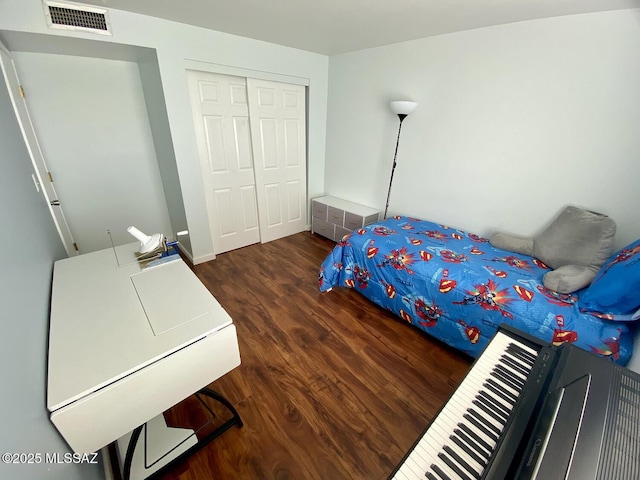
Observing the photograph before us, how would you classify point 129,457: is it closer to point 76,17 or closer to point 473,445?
point 473,445

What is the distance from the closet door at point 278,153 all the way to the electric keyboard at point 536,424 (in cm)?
297

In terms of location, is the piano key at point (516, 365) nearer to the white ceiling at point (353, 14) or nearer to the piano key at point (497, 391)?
the piano key at point (497, 391)

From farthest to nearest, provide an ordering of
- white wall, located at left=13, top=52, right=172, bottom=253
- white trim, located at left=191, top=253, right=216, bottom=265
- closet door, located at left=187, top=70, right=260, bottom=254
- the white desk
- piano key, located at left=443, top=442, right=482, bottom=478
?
white trim, located at left=191, top=253, right=216, bottom=265
closet door, located at left=187, top=70, right=260, bottom=254
white wall, located at left=13, top=52, right=172, bottom=253
the white desk
piano key, located at left=443, top=442, right=482, bottom=478

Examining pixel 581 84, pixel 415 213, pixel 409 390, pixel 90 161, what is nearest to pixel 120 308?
pixel 409 390

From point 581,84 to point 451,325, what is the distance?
196cm

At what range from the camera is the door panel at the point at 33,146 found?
1.77 m

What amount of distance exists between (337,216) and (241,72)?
1.94 metres

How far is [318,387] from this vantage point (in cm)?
163

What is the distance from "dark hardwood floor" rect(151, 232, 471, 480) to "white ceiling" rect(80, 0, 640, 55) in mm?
2325

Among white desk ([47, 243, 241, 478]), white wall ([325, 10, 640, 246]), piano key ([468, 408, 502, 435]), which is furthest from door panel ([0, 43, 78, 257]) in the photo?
white wall ([325, 10, 640, 246])

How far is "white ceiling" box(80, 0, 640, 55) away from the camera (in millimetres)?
1723

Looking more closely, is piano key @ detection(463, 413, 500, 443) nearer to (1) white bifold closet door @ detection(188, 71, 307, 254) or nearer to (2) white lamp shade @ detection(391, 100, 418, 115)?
(2) white lamp shade @ detection(391, 100, 418, 115)

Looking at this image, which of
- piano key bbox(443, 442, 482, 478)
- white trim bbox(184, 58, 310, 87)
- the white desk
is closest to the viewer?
piano key bbox(443, 442, 482, 478)

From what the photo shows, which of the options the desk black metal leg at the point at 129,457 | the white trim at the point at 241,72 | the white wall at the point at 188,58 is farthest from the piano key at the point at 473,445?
the white trim at the point at 241,72
